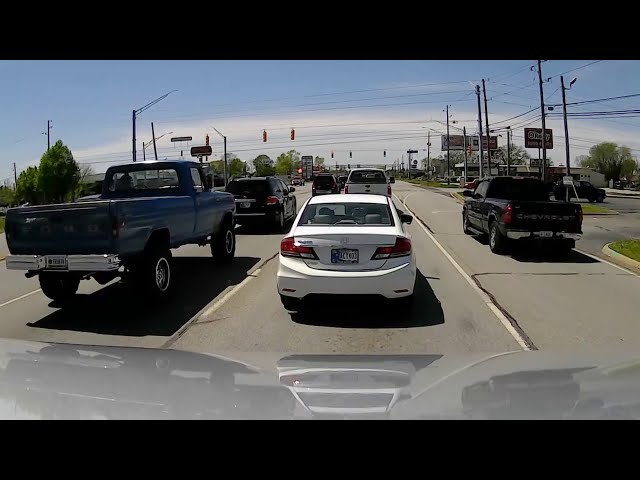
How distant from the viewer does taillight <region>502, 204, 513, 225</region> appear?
1429 centimetres

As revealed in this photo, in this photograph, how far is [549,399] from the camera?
3473 mm

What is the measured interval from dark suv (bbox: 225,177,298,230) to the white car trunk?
12.0 m

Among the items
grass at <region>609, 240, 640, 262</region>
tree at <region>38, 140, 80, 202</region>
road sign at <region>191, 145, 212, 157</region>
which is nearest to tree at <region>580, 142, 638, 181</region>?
road sign at <region>191, 145, 212, 157</region>

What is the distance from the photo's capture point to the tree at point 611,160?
11975 cm

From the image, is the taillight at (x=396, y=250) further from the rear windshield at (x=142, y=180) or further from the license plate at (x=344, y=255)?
the rear windshield at (x=142, y=180)

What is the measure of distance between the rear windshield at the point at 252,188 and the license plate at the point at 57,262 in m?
12.1

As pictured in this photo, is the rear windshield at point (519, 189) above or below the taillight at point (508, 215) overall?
above

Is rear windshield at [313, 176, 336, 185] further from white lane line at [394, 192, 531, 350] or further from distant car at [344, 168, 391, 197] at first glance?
white lane line at [394, 192, 531, 350]

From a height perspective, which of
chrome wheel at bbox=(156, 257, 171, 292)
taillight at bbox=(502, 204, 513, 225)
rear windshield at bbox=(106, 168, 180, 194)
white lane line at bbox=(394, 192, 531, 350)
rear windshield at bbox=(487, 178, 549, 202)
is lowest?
white lane line at bbox=(394, 192, 531, 350)

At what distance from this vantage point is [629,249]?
14992mm

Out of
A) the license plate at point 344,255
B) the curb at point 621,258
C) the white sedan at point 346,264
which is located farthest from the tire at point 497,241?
the license plate at point 344,255

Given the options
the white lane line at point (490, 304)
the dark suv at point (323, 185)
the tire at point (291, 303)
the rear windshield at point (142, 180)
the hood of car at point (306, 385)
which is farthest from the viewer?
the dark suv at point (323, 185)

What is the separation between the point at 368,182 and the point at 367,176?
815 millimetres
